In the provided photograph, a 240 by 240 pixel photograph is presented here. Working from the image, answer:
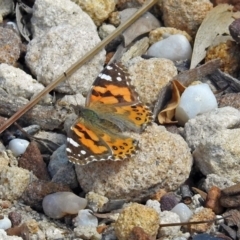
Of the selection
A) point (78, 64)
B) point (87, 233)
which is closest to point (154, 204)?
point (87, 233)

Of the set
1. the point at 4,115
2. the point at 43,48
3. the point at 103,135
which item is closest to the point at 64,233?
the point at 103,135

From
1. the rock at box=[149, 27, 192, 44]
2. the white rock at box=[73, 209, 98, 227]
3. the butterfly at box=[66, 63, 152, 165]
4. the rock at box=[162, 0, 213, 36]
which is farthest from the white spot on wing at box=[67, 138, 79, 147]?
the rock at box=[162, 0, 213, 36]

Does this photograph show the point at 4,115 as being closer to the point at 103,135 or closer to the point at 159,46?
the point at 103,135

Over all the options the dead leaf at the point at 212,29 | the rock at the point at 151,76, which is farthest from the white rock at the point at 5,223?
the dead leaf at the point at 212,29

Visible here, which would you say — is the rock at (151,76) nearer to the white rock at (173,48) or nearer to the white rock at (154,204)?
the white rock at (173,48)

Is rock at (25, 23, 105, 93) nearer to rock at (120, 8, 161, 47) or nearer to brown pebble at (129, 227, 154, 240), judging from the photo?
rock at (120, 8, 161, 47)
